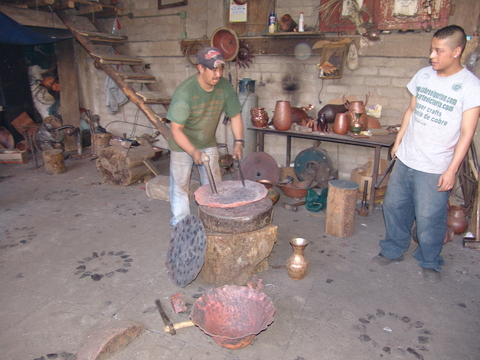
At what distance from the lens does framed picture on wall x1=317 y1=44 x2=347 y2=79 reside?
5.61 meters

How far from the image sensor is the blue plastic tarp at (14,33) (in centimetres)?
632

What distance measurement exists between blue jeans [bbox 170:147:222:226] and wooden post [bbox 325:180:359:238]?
1.41 metres

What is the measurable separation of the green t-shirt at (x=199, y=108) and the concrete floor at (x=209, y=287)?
1.33 meters

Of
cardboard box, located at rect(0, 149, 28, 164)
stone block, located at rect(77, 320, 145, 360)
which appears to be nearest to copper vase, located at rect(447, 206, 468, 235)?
stone block, located at rect(77, 320, 145, 360)

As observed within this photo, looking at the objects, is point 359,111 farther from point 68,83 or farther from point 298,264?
point 68,83

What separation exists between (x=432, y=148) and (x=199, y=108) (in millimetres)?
2210

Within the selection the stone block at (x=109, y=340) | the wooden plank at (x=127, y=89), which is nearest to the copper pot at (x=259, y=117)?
the wooden plank at (x=127, y=89)

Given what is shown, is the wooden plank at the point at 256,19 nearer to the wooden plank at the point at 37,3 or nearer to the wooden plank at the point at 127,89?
the wooden plank at the point at 127,89

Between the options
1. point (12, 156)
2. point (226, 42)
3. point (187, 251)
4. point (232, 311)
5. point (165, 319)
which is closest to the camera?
point (232, 311)

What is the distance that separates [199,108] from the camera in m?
3.62

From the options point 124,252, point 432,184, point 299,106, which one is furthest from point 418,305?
point 299,106

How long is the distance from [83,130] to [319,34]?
6.14m

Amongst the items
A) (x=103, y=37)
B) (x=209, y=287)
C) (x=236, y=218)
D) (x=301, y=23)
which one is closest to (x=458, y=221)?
(x=236, y=218)

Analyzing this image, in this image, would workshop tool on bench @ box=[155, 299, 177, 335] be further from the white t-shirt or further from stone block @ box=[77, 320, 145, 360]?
the white t-shirt
